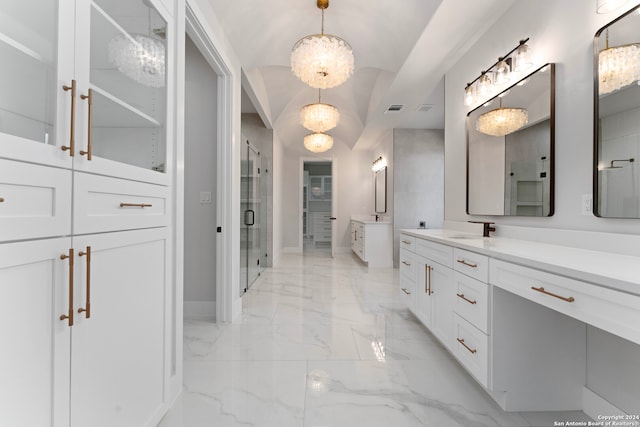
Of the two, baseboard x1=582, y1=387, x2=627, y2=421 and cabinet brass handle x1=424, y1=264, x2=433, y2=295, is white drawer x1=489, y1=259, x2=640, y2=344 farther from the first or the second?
cabinet brass handle x1=424, y1=264, x2=433, y2=295

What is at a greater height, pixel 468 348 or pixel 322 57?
pixel 322 57

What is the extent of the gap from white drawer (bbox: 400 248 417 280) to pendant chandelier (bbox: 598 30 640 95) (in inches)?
68.1

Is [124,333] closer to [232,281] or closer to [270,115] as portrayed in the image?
[232,281]

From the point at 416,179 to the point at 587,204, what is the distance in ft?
13.6

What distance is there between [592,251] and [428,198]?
4.28 meters

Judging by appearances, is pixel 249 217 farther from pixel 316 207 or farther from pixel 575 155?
pixel 316 207

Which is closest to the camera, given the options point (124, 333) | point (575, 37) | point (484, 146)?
point (124, 333)

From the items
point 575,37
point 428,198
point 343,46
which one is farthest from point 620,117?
point 428,198

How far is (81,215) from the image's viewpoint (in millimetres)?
1051

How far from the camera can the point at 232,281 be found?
9.62 ft

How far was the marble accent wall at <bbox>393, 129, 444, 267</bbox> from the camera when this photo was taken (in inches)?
226

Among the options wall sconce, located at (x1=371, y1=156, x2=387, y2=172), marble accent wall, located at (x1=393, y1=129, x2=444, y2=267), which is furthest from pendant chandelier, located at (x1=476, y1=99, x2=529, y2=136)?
wall sconce, located at (x1=371, y1=156, x2=387, y2=172)

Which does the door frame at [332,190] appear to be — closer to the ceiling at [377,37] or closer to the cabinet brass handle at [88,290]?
the ceiling at [377,37]

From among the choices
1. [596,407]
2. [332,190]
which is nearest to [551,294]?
[596,407]
